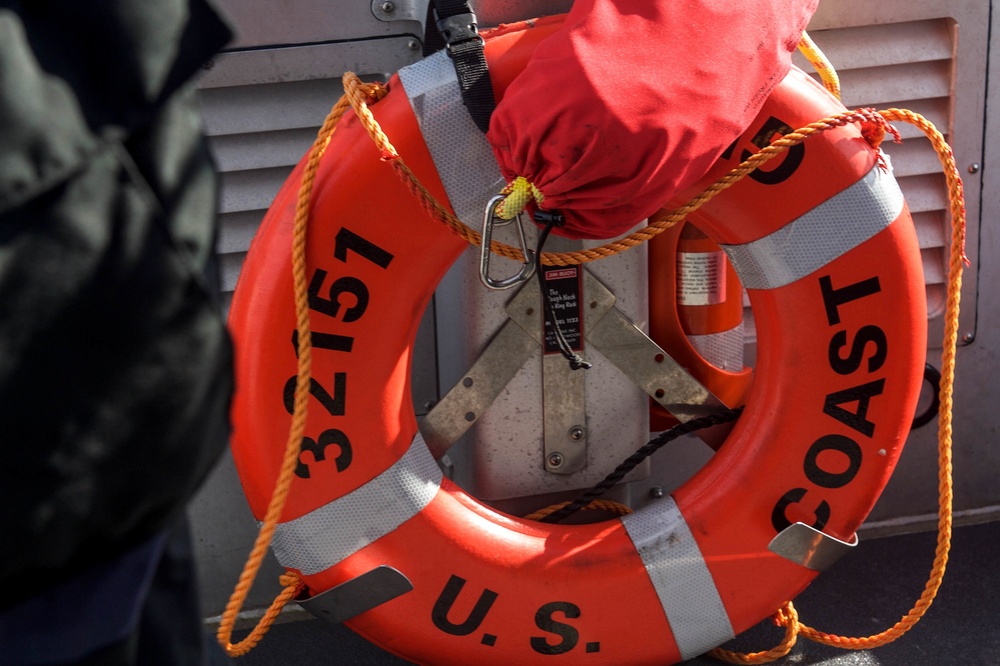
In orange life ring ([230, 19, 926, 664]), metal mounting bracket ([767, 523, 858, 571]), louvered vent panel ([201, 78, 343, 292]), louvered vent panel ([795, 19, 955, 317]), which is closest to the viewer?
orange life ring ([230, 19, 926, 664])

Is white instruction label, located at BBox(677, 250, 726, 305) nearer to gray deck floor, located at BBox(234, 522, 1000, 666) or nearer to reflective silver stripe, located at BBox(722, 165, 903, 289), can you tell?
reflective silver stripe, located at BBox(722, 165, 903, 289)

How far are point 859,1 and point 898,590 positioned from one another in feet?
2.99

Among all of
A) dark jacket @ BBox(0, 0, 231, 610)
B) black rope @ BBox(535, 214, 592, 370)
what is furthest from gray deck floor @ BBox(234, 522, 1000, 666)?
dark jacket @ BBox(0, 0, 231, 610)

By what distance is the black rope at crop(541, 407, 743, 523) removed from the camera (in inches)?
57.8

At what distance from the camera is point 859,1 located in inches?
61.0

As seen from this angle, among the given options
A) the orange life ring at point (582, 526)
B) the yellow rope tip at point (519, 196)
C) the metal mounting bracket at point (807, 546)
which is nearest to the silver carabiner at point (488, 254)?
the yellow rope tip at point (519, 196)

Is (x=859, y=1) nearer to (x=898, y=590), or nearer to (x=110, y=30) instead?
(x=898, y=590)

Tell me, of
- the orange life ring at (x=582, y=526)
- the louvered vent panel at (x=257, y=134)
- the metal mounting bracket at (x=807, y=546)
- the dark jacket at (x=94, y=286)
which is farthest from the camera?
the louvered vent panel at (x=257, y=134)

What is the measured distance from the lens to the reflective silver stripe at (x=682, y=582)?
1.34m

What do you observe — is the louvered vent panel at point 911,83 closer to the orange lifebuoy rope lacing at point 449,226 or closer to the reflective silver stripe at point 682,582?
the orange lifebuoy rope lacing at point 449,226

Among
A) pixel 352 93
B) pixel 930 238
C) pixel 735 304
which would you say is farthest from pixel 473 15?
pixel 930 238

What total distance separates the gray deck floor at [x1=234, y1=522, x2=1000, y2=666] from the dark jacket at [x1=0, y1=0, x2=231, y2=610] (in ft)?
3.60

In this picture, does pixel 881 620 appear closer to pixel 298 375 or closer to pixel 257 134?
pixel 298 375

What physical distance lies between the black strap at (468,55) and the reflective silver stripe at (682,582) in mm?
571
